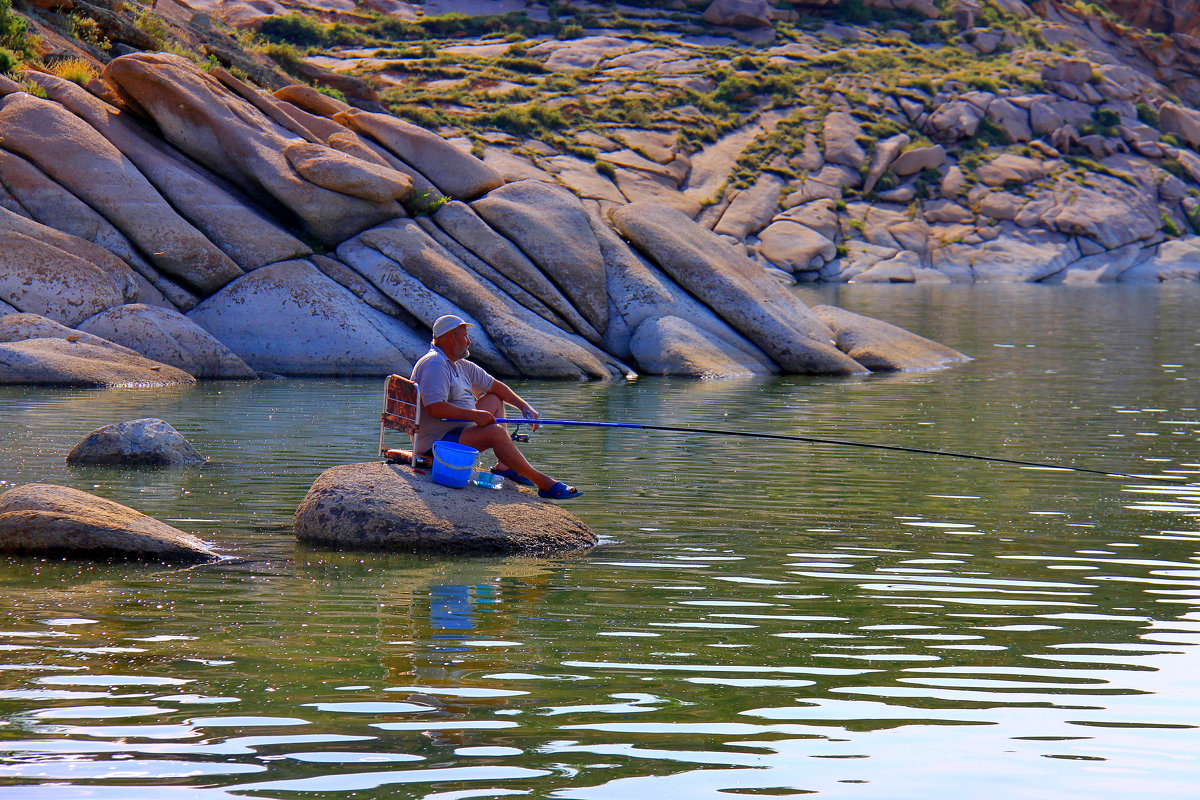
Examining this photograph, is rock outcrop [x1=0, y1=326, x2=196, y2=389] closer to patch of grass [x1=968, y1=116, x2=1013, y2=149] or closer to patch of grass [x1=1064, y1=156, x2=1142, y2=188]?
patch of grass [x1=968, y1=116, x2=1013, y2=149]

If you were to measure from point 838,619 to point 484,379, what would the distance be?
13.5 feet

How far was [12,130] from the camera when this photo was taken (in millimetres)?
23125

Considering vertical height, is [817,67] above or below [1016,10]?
below

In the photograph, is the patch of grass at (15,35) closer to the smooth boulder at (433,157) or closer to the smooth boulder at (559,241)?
the smooth boulder at (433,157)

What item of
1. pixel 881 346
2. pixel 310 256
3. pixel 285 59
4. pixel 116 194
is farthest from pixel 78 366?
pixel 285 59

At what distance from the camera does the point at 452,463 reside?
394 inches

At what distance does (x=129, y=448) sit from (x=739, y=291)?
595 inches

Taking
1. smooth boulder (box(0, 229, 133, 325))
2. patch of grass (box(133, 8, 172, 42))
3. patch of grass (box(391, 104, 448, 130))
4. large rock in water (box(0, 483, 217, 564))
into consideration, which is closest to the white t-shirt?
large rock in water (box(0, 483, 217, 564))

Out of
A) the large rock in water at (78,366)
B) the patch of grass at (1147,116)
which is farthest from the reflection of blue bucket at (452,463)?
the patch of grass at (1147,116)

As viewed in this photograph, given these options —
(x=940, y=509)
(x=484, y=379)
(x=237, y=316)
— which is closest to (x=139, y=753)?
(x=484, y=379)

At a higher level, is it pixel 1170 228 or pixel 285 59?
pixel 285 59

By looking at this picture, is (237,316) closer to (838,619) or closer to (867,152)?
(838,619)

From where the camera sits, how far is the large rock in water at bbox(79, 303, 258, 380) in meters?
21.5

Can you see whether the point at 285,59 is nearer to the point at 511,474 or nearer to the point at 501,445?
the point at 511,474
